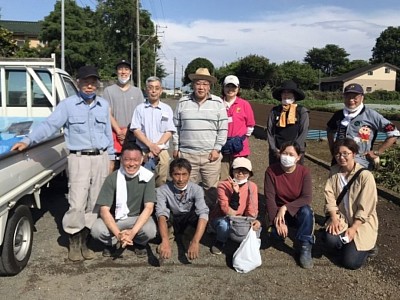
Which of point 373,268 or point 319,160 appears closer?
point 373,268

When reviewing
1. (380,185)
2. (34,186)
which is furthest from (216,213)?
(380,185)

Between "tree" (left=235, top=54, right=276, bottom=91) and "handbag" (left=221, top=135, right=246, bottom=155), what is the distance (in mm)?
67272

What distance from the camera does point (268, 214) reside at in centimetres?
439

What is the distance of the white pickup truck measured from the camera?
11.8 ft

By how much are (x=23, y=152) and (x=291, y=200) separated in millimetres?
2655

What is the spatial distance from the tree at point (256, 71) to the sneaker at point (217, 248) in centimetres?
6819

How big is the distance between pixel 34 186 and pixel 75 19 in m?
34.2

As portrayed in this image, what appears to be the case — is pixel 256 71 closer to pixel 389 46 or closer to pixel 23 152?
pixel 389 46

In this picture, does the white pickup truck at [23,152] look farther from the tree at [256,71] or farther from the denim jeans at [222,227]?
the tree at [256,71]

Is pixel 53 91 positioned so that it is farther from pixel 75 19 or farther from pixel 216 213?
pixel 75 19

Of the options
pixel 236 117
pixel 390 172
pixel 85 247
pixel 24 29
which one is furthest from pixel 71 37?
pixel 85 247

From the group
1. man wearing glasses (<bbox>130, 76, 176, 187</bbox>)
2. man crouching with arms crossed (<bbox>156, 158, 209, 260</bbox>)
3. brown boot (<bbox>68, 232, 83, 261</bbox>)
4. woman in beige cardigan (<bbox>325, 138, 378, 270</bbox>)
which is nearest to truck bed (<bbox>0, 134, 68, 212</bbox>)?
brown boot (<bbox>68, 232, 83, 261</bbox>)

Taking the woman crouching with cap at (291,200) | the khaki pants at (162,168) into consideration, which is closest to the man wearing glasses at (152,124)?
A: the khaki pants at (162,168)

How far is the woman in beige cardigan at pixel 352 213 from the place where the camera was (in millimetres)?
4035
